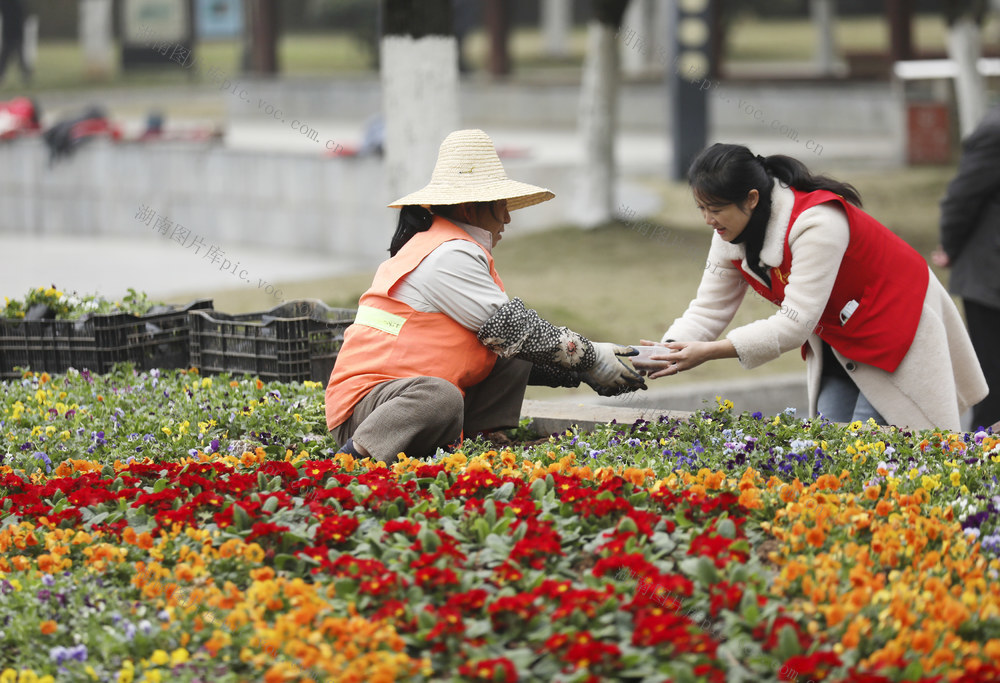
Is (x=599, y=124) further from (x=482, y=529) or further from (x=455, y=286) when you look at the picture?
(x=482, y=529)

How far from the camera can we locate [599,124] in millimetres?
12266

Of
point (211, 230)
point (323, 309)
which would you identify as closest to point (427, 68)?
point (323, 309)

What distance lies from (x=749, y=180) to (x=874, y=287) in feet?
1.87

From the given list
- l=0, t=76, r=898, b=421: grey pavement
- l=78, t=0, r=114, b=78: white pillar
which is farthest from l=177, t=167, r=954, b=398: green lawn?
l=78, t=0, r=114, b=78: white pillar

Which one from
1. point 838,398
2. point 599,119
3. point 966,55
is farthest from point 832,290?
point 966,55

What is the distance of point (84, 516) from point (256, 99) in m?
22.1

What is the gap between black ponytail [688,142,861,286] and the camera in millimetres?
4156

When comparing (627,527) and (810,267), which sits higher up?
(810,267)

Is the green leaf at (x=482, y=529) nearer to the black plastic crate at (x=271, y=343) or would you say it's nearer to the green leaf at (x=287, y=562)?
the green leaf at (x=287, y=562)

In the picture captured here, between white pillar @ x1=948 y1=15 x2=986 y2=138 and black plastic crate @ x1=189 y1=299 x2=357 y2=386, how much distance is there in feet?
32.3

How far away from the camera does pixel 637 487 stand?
3.70 metres

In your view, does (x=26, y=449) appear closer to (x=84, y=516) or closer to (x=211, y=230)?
(x=84, y=516)

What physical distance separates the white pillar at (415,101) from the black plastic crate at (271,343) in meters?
2.61

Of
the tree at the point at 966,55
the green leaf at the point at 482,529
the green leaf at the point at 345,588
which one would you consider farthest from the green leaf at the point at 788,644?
the tree at the point at 966,55
